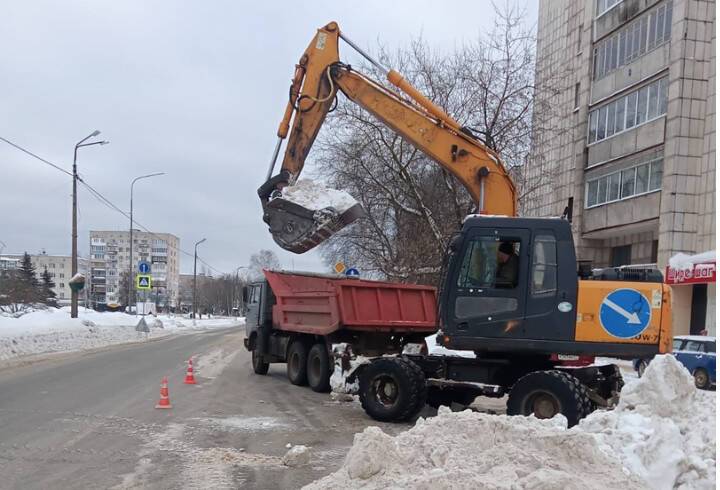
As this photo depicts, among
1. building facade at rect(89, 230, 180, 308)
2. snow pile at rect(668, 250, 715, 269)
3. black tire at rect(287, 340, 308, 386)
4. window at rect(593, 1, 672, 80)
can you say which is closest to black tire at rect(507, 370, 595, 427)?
black tire at rect(287, 340, 308, 386)

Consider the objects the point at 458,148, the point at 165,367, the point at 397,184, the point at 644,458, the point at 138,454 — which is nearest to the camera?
the point at 644,458

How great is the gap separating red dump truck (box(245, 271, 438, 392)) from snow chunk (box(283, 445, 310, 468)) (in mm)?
4916

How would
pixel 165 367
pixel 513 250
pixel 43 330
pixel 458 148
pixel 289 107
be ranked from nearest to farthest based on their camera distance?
1. pixel 513 250
2. pixel 458 148
3. pixel 289 107
4. pixel 165 367
5. pixel 43 330

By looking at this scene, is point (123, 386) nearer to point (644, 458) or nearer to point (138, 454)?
point (138, 454)

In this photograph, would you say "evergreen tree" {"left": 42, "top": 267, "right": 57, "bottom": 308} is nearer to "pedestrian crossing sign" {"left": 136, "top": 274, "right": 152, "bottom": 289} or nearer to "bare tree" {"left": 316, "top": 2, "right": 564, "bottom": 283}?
"pedestrian crossing sign" {"left": 136, "top": 274, "right": 152, "bottom": 289}

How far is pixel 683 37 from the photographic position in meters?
24.0

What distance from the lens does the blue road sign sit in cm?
802

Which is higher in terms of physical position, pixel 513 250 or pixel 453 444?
pixel 513 250

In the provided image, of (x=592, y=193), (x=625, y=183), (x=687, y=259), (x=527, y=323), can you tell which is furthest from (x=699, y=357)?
(x=592, y=193)

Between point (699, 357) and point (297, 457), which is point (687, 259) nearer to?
point (699, 357)

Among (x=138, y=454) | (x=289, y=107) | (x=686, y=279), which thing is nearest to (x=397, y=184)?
(x=686, y=279)

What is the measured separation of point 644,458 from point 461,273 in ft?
12.8

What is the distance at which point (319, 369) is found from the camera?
12430mm

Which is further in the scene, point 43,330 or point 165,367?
point 43,330
